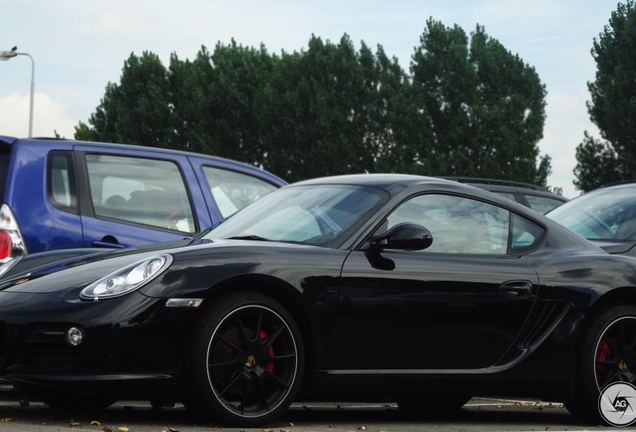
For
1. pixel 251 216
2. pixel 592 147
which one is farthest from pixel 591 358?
pixel 592 147

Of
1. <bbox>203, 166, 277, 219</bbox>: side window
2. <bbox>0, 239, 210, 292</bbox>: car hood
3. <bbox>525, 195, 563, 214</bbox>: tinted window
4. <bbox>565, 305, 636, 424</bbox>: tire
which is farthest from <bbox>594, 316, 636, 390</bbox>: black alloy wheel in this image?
<bbox>525, 195, 563, 214</bbox>: tinted window

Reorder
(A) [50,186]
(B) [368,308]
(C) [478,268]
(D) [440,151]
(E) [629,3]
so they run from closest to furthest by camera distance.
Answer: (B) [368,308], (C) [478,268], (A) [50,186], (E) [629,3], (D) [440,151]

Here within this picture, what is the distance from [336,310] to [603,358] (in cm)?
183

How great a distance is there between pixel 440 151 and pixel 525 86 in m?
5.99

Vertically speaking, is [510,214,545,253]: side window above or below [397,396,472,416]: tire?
above

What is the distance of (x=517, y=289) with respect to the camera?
7.11 meters

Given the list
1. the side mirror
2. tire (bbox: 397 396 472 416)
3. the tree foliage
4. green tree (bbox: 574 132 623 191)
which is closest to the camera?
the side mirror

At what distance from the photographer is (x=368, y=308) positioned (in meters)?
6.60

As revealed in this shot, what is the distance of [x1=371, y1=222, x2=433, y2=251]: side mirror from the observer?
660cm

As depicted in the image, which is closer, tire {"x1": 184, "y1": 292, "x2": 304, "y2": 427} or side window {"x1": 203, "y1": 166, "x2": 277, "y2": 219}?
tire {"x1": 184, "y1": 292, "x2": 304, "y2": 427}

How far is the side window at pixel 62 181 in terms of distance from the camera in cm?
905

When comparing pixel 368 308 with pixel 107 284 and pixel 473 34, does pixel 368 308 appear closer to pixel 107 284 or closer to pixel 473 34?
pixel 107 284

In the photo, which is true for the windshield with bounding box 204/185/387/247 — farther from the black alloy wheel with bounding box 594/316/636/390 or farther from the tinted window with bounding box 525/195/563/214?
the tinted window with bounding box 525/195/563/214

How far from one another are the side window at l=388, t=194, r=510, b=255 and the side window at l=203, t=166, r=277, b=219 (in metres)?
3.14
